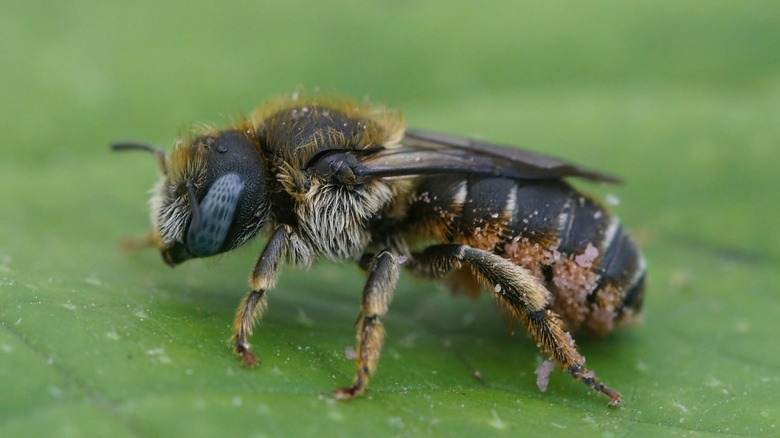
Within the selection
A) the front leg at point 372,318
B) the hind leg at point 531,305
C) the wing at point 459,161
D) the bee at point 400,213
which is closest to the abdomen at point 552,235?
the bee at point 400,213

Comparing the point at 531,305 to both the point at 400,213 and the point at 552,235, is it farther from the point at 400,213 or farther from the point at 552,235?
the point at 400,213

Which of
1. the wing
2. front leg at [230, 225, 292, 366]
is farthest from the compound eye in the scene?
the wing

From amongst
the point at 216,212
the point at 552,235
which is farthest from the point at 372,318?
the point at 552,235

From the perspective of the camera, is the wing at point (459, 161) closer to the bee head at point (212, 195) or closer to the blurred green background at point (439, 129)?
the bee head at point (212, 195)

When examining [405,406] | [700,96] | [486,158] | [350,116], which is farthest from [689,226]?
[405,406]

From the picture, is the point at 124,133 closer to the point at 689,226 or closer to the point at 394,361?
the point at 394,361

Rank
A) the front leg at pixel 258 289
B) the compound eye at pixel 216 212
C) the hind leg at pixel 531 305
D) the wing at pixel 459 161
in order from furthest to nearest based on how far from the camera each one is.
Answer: the wing at pixel 459 161, the hind leg at pixel 531 305, the compound eye at pixel 216 212, the front leg at pixel 258 289
